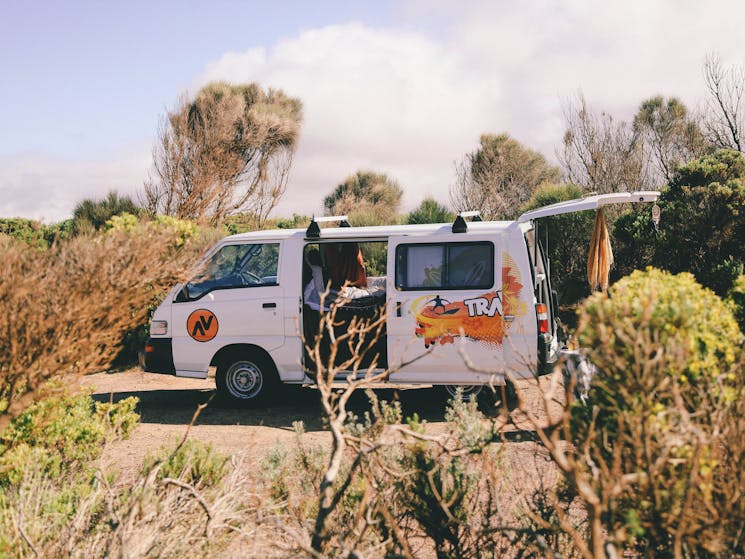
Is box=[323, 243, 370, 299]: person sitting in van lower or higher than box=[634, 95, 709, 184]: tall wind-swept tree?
lower

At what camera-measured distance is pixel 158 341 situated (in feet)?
27.2

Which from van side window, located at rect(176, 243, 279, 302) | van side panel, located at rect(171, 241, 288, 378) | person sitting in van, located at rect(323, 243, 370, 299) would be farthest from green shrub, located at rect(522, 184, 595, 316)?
van side panel, located at rect(171, 241, 288, 378)

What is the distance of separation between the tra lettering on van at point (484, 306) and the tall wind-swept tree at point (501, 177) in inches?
472

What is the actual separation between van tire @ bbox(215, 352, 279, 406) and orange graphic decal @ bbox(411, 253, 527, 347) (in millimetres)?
1870

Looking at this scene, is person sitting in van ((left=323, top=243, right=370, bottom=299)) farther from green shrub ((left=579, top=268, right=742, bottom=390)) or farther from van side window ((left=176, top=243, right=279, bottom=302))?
green shrub ((left=579, top=268, right=742, bottom=390))

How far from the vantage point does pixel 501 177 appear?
23.0m

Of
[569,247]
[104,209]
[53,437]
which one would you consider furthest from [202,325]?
[104,209]

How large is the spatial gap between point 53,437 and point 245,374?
3.15 metres

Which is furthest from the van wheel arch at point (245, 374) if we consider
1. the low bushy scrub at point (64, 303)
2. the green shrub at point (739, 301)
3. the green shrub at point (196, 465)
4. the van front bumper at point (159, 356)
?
the green shrub at point (739, 301)

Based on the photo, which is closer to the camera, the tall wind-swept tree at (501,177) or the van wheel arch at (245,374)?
the van wheel arch at (245,374)

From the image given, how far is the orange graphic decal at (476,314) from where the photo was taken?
7418 mm

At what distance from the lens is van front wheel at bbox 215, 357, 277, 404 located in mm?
8180

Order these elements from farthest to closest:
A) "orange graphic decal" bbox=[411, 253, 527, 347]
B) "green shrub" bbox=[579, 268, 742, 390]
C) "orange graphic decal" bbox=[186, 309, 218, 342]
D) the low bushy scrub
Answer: "orange graphic decal" bbox=[186, 309, 218, 342] → "orange graphic decal" bbox=[411, 253, 527, 347] → the low bushy scrub → "green shrub" bbox=[579, 268, 742, 390]

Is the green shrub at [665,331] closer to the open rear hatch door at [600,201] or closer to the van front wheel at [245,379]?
the open rear hatch door at [600,201]
